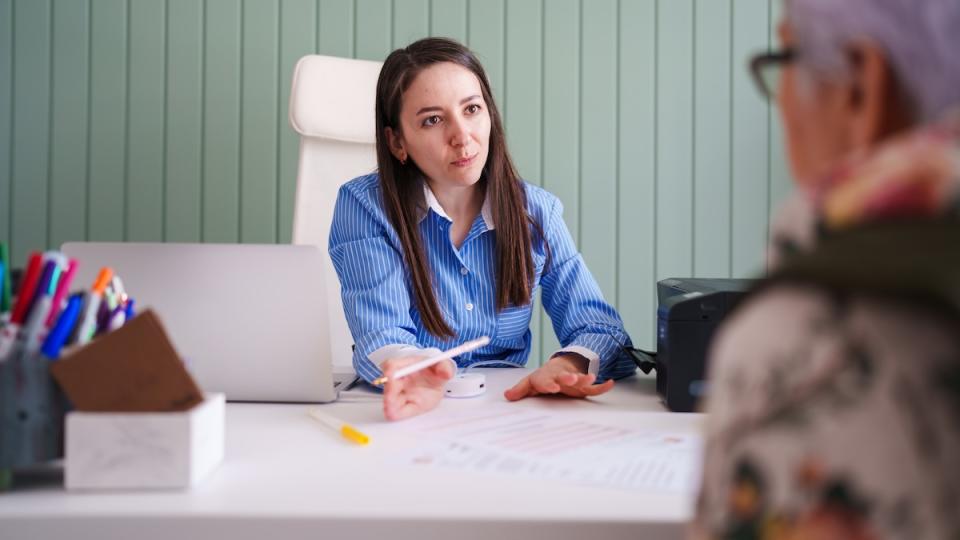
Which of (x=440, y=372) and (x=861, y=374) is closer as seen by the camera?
(x=861, y=374)

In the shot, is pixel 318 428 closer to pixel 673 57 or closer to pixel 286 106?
pixel 286 106

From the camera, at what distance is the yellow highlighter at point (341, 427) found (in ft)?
2.64

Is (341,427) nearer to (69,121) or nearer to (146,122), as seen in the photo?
(146,122)

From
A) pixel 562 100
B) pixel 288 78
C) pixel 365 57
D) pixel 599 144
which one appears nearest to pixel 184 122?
pixel 288 78

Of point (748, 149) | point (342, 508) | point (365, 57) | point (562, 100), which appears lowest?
point (342, 508)

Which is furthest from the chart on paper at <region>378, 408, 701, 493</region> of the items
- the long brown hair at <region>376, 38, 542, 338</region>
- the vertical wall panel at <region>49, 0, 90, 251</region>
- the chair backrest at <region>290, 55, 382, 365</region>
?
the vertical wall panel at <region>49, 0, 90, 251</region>

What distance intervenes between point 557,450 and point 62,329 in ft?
1.51

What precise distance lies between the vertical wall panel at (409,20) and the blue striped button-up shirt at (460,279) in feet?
2.94

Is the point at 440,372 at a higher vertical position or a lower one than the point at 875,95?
lower

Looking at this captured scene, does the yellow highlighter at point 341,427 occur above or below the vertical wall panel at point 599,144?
below

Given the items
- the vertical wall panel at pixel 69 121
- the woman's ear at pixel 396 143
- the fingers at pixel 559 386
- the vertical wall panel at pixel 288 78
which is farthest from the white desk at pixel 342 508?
the vertical wall panel at pixel 69 121

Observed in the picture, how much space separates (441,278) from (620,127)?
110 cm

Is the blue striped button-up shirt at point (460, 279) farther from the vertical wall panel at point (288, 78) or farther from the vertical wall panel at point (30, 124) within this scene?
the vertical wall panel at point (30, 124)

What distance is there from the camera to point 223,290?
94cm
